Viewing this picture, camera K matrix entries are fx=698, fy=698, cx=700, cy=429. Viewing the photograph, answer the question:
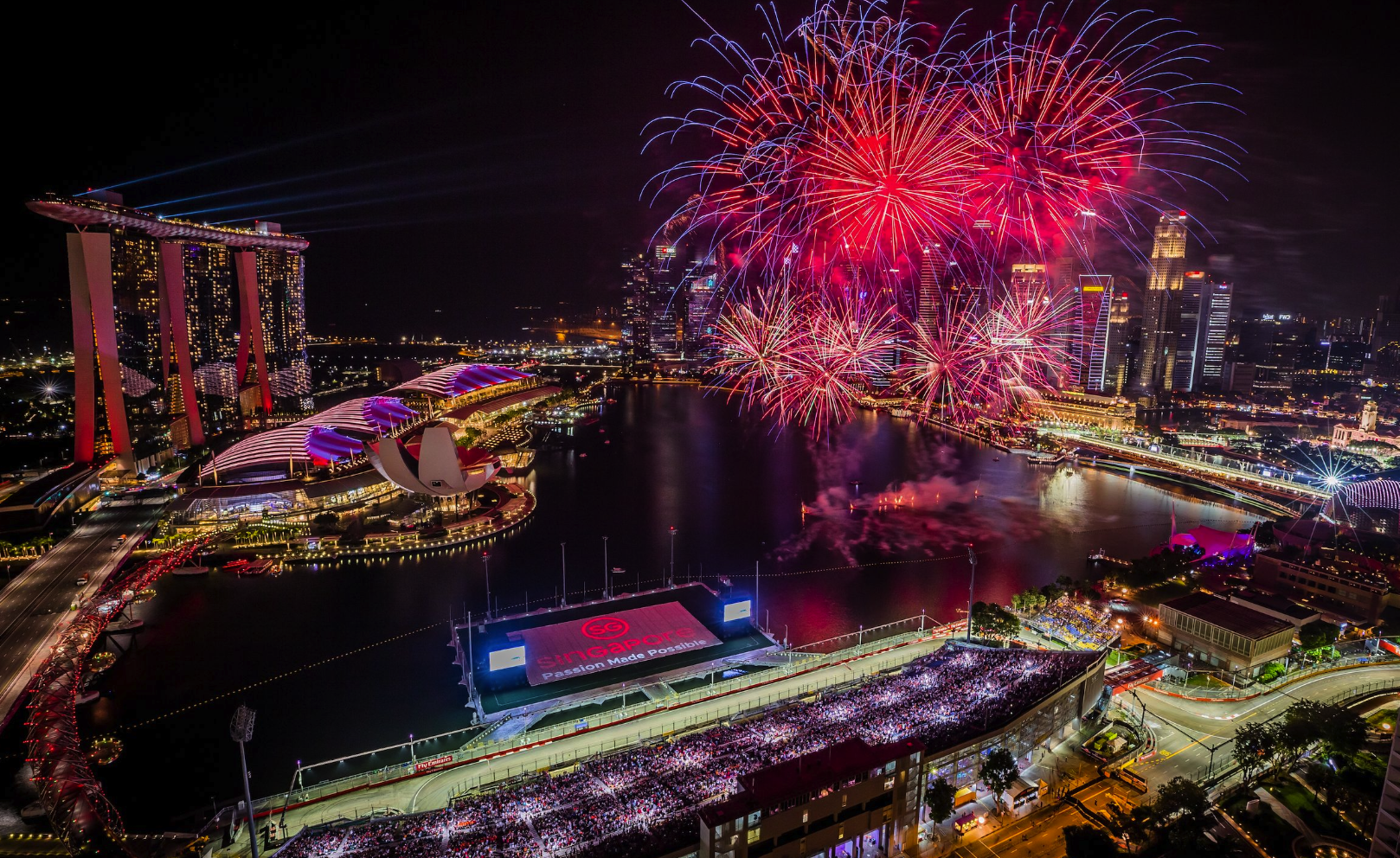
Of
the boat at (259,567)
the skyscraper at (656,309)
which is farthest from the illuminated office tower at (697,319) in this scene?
the boat at (259,567)

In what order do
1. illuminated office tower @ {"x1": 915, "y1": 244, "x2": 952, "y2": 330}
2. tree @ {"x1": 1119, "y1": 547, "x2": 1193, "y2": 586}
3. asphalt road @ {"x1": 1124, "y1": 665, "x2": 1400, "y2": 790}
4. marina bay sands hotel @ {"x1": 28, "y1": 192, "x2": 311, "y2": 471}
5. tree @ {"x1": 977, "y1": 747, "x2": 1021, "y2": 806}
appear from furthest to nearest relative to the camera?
illuminated office tower @ {"x1": 915, "y1": 244, "x2": 952, "y2": 330}
marina bay sands hotel @ {"x1": 28, "y1": 192, "x2": 311, "y2": 471}
tree @ {"x1": 1119, "y1": 547, "x2": 1193, "y2": 586}
asphalt road @ {"x1": 1124, "y1": 665, "x2": 1400, "y2": 790}
tree @ {"x1": 977, "y1": 747, "x2": 1021, "y2": 806}

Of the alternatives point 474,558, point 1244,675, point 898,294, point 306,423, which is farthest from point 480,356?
point 1244,675

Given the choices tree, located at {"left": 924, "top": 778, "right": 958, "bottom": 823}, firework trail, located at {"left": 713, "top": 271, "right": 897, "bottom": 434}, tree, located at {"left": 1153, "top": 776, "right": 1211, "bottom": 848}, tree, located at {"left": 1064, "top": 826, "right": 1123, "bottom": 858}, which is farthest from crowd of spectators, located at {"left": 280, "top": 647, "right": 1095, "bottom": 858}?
firework trail, located at {"left": 713, "top": 271, "right": 897, "bottom": 434}

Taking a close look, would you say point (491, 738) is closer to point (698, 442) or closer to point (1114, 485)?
point (698, 442)

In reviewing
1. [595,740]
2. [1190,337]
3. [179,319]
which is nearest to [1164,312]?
[1190,337]

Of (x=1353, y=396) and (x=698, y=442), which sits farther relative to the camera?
(x=1353, y=396)

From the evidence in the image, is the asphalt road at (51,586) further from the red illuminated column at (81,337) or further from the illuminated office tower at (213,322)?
the illuminated office tower at (213,322)

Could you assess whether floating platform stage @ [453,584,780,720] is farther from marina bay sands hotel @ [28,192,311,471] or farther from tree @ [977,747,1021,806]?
marina bay sands hotel @ [28,192,311,471]
